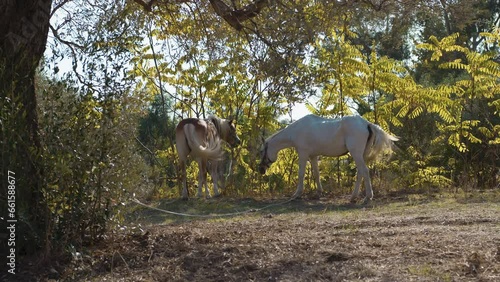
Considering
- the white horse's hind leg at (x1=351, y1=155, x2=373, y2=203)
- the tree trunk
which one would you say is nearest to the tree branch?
the tree trunk

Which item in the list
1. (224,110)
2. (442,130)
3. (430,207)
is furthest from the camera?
(224,110)

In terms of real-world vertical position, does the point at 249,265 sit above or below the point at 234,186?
below

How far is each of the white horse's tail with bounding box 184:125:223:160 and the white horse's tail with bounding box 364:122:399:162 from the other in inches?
122

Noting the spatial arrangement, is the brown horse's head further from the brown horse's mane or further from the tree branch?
the tree branch

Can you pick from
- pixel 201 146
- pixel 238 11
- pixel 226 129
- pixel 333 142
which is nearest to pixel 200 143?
pixel 201 146

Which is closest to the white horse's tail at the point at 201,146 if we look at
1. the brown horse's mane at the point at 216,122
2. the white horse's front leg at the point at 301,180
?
the brown horse's mane at the point at 216,122

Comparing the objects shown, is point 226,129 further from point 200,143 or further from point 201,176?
point 200,143

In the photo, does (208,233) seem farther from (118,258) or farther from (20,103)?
(20,103)

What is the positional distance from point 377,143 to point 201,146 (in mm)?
3482

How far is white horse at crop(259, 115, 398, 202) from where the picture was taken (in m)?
13.1

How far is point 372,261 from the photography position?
611 centimetres

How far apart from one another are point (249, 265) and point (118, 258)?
1.25 metres

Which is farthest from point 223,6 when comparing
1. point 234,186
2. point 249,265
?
point 234,186

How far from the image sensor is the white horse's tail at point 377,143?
12930 mm
